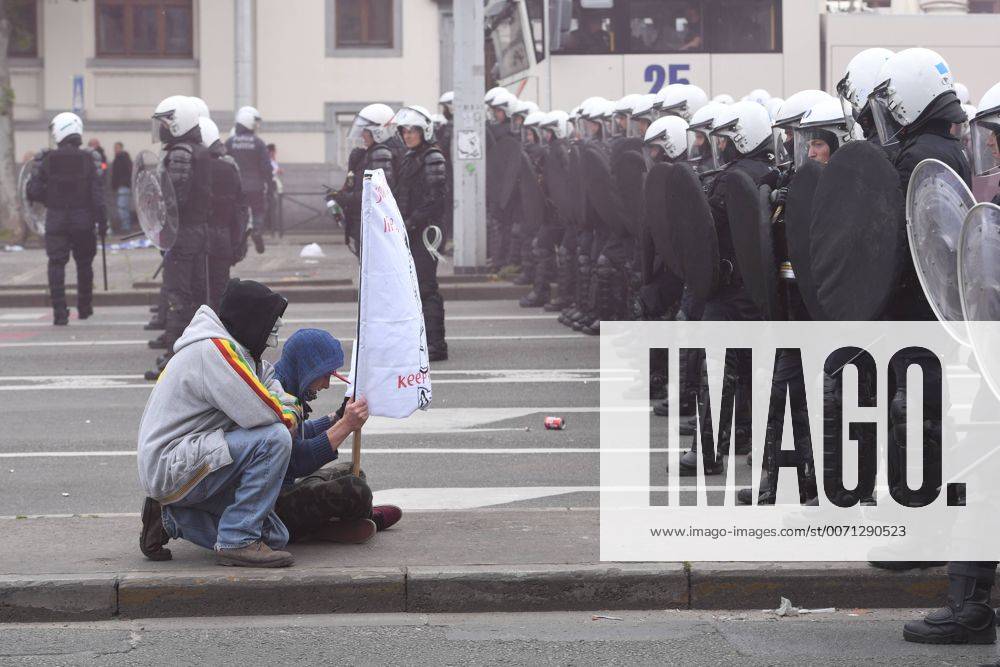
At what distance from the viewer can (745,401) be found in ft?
29.0

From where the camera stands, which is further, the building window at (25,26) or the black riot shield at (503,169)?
the building window at (25,26)

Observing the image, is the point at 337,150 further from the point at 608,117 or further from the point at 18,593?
the point at 18,593

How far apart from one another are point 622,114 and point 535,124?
308 cm

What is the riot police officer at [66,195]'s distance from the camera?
1524cm

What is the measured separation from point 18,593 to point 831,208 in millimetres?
3371

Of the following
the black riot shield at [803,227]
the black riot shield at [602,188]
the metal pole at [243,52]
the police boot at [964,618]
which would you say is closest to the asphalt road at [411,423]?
the black riot shield at [602,188]

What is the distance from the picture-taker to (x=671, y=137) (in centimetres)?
1095

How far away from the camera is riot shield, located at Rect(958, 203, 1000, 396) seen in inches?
184

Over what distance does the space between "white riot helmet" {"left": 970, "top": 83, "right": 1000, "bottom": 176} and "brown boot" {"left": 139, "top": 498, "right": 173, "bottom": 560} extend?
132 inches

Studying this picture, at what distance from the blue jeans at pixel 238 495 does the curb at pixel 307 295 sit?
1197 cm

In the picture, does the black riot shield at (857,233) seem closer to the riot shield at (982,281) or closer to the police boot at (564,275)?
the riot shield at (982,281)

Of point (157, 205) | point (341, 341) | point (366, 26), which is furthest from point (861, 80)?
point (366, 26)

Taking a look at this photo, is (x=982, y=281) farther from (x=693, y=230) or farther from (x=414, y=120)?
(x=414, y=120)

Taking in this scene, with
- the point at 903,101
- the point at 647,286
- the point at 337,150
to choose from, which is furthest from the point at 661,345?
the point at 337,150
